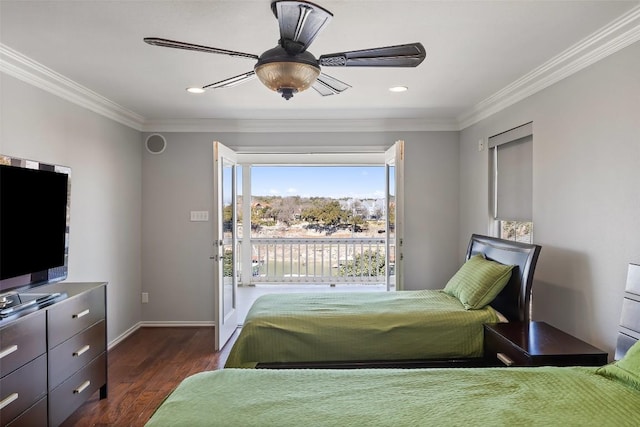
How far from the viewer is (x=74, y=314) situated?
8.23 feet

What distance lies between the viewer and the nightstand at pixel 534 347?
2.04 m

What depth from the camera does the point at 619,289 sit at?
7.25 ft

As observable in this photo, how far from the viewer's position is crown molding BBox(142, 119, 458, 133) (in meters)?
4.55

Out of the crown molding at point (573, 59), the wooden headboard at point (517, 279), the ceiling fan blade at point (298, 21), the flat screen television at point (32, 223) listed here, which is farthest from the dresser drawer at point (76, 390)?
the crown molding at point (573, 59)

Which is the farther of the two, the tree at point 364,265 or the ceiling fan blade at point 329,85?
the tree at point 364,265

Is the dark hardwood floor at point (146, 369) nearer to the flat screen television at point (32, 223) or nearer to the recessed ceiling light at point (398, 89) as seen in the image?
the flat screen television at point (32, 223)

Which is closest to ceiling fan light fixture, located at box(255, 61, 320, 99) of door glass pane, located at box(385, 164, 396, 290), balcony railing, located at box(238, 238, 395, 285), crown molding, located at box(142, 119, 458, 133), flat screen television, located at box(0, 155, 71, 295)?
flat screen television, located at box(0, 155, 71, 295)

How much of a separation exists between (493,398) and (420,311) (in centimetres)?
127

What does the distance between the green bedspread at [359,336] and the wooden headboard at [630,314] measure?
75cm

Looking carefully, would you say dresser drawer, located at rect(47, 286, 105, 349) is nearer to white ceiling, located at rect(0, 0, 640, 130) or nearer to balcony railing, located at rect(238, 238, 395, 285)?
white ceiling, located at rect(0, 0, 640, 130)

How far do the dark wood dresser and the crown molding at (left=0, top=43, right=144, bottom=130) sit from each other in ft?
4.94

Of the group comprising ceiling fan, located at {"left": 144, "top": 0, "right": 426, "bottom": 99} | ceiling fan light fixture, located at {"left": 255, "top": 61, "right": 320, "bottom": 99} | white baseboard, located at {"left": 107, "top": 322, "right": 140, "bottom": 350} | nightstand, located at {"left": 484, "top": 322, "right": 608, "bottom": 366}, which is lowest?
white baseboard, located at {"left": 107, "top": 322, "right": 140, "bottom": 350}

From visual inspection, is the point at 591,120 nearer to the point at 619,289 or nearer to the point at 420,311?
the point at 619,289

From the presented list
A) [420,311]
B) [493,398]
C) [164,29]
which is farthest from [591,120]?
[164,29]
